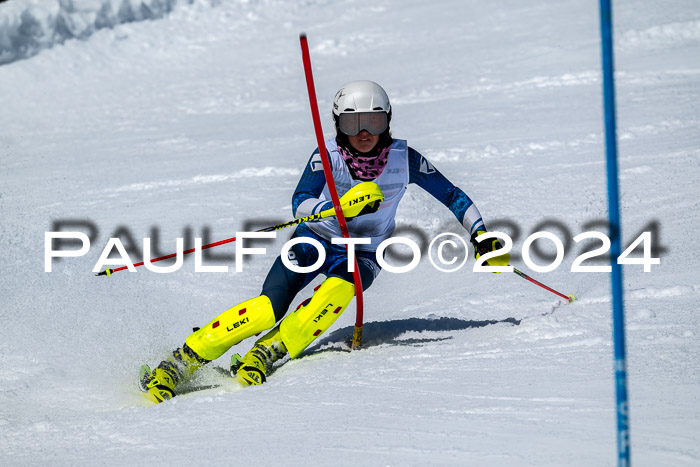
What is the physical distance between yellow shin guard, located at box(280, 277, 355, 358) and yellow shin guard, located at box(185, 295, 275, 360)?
118mm

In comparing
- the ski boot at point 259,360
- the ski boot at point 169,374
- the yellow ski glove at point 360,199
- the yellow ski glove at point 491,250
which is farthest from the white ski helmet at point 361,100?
the ski boot at point 169,374

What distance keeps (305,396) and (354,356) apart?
2.22ft

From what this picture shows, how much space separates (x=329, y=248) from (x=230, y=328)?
28.2 inches

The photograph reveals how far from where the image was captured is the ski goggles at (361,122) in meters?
4.29

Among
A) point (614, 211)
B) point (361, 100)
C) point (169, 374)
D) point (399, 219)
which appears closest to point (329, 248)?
point (361, 100)

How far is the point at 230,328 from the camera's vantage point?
13.6 ft

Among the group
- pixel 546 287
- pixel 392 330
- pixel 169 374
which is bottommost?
pixel 169 374

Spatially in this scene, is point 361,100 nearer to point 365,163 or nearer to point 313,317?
point 365,163

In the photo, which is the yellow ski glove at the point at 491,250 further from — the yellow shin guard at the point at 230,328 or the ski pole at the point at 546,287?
the yellow shin guard at the point at 230,328

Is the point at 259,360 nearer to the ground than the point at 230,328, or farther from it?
nearer to the ground

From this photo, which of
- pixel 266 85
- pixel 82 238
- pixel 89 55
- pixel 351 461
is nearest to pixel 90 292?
pixel 82 238

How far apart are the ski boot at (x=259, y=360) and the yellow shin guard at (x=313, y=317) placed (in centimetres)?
7

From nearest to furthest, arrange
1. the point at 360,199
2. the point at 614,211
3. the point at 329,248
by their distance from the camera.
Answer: the point at 614,211, the point at 360,199, the point at 329,248

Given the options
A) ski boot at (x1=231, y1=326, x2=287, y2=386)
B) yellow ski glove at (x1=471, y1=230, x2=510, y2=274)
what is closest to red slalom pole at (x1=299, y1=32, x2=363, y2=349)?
ski boot at (x1=231, y1=326, x2=287, y2=386)
